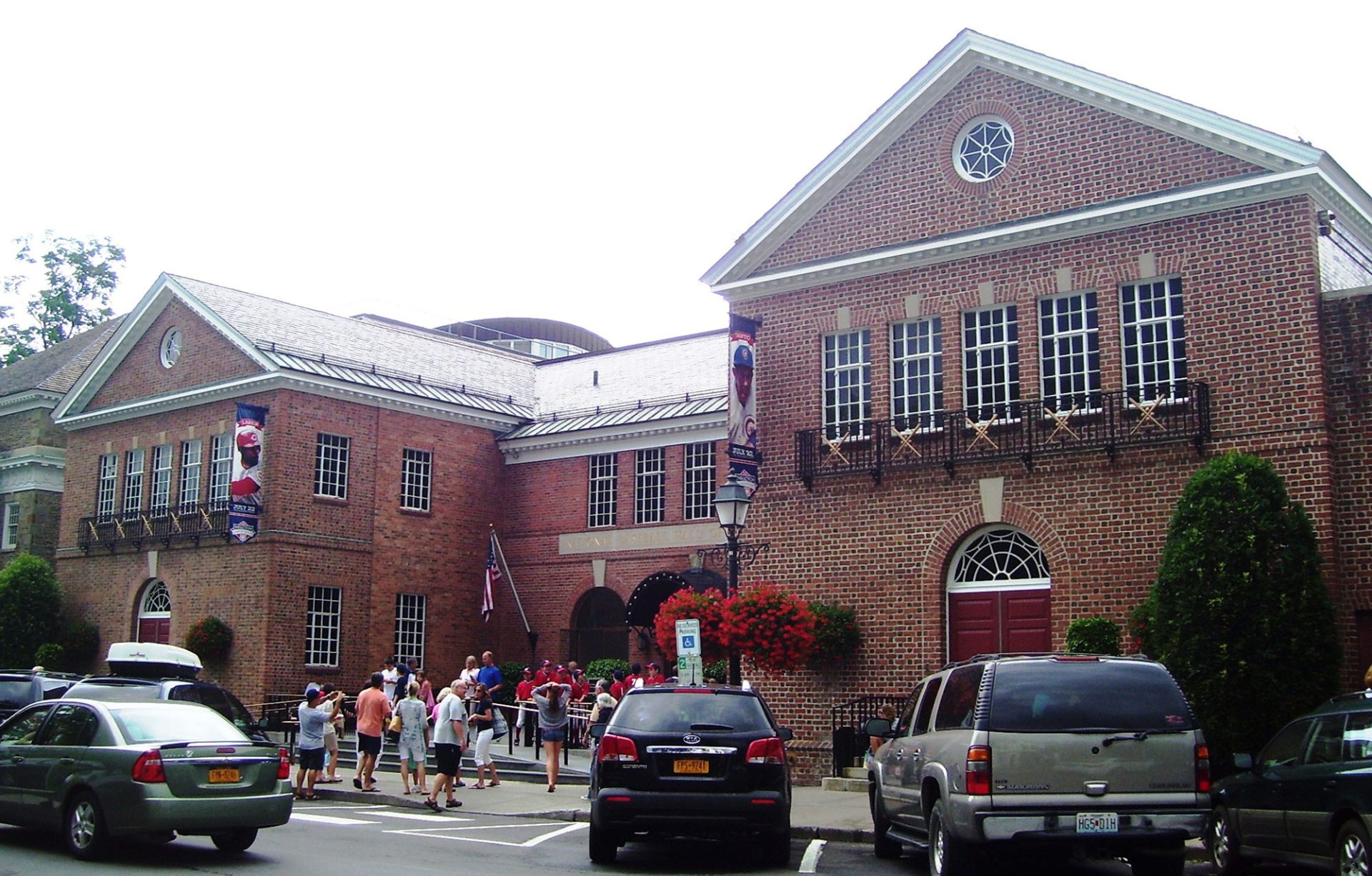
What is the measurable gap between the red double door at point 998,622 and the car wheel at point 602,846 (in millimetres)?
8700

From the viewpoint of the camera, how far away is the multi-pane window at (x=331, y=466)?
32406 millimetres

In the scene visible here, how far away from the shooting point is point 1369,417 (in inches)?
725

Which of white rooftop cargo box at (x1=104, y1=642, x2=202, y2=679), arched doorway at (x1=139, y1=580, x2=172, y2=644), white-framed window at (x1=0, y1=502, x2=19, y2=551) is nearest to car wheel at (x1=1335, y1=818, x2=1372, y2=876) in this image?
white rooftop cargo box at (x1=104, y1=642, x2=202, y2=679)

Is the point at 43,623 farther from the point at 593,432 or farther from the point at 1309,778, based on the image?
the point at 1309,778

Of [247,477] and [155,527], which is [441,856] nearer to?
[247,477]

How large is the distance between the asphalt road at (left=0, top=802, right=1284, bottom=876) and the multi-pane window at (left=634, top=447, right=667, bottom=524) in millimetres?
16045

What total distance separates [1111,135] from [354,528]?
64.9ft

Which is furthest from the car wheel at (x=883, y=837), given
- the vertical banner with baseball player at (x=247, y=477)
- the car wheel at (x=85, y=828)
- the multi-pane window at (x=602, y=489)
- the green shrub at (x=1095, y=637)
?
the vertical banner with baseball player at (x=247, y=477)

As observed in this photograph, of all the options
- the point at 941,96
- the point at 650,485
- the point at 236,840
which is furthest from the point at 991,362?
the point at 236,840

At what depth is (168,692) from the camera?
59.6 feet

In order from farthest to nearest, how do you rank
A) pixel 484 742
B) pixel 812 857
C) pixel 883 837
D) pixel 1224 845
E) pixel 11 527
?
pixel 11 527 → pixel 484 742 → pixel 812 857 → pixel 883 837 → pixel 1224 845

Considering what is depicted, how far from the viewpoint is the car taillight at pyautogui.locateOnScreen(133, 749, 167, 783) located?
12070mm

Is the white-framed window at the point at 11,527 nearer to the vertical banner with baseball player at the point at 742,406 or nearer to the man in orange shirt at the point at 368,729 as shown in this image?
the man in orange shirt at the point at 368,729

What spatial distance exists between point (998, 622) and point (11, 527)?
33561mm
